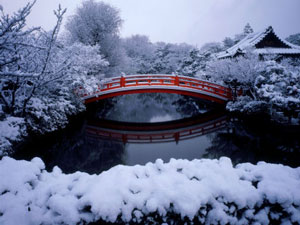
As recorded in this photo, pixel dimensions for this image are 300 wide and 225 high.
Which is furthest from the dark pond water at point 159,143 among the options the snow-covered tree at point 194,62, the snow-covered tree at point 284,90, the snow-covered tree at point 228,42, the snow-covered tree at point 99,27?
the snow-covered tree at point 228,42

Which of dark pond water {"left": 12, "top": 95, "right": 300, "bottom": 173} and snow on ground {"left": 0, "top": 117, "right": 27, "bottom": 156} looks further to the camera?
dark pond water {"left": 12, "top": 95, "right": 300, "bottom": 173}

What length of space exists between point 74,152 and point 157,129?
4.40 metres

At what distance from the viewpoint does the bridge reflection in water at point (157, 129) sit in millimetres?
8195

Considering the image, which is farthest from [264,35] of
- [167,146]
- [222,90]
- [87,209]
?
[87,209]

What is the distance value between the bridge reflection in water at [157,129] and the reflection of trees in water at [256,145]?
109cm

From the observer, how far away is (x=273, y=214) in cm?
183

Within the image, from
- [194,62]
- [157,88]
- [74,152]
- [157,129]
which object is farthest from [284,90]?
[194,62]

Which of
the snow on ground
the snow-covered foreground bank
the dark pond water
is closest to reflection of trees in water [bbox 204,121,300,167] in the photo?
the dark pond water

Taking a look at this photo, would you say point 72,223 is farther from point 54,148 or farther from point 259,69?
point 259,69

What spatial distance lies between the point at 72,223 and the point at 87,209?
16 cm

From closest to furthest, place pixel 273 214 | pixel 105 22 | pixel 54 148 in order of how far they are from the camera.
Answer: pixel 273 214 → pixel 54 148 → pixel 105 22

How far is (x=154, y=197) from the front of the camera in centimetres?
175

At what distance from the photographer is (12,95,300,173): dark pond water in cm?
585

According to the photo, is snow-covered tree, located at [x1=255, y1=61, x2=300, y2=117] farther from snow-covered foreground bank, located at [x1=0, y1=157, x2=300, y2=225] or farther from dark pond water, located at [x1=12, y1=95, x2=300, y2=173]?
snow-covered foreground bank, located at [x1=0, y1=157, x2=300, y2=225]
